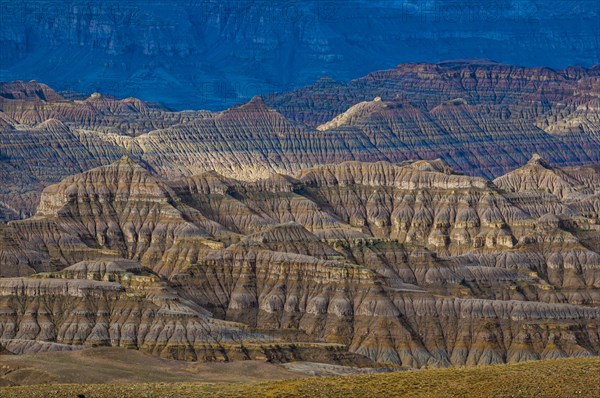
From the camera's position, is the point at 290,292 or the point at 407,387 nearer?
the point at 407,387

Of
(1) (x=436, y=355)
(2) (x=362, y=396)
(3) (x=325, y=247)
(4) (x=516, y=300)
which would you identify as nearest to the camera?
(2) (x=362, y=396)

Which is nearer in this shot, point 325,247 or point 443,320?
point 443,320

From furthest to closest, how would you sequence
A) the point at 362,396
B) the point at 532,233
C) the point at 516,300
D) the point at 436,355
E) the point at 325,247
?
1. the point at 532,233
2. the point at 325,247
3. the point at 516,300
4. the point at 436,355
5. the point at 362,396

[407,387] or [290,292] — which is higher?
[290,292]

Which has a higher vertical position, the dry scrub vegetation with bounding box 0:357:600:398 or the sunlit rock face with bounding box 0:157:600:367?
the sunlit rock face with bounding box 0:157:600:367

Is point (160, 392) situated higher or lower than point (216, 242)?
lower

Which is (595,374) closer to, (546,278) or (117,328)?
(117,328)

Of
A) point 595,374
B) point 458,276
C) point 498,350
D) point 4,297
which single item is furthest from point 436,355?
point 595,374

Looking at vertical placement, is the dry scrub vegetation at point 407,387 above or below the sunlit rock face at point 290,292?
below

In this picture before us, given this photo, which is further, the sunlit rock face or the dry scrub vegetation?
the sunlit rock face

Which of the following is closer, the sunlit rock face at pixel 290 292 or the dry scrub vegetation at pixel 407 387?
the dry scrub vegetation at pixel 407 387

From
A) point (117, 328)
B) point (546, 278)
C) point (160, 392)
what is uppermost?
point (546, 278)
